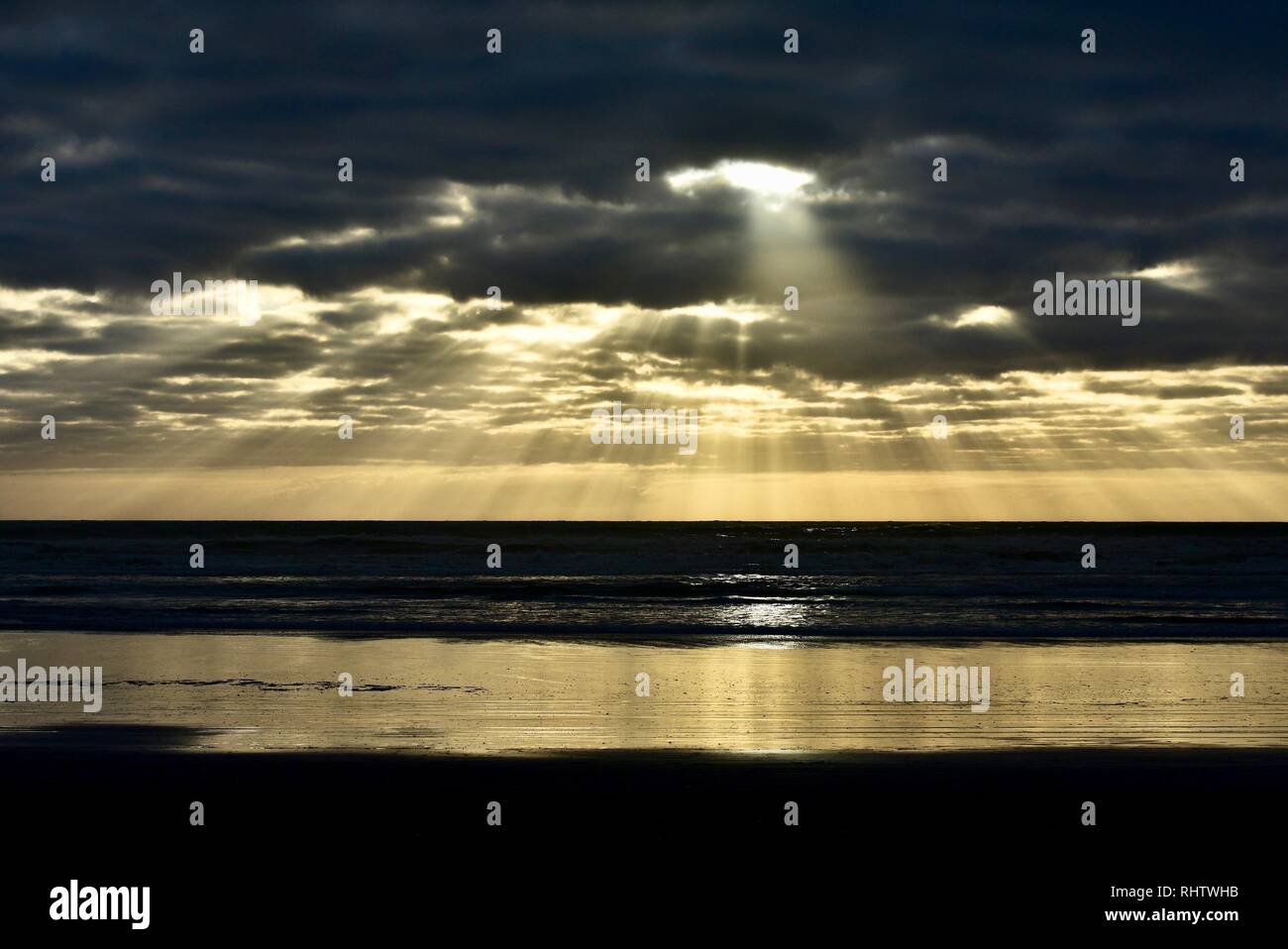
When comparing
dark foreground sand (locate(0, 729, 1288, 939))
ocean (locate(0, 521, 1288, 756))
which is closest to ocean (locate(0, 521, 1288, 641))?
ocean (locate(0, 521, 1288, 756))

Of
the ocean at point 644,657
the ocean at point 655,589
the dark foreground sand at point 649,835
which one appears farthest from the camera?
the ocean at point 655,589

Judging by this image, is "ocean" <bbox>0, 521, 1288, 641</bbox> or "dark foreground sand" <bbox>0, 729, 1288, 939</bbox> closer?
"dark foreground sand" <bbox>0, 729, 1288, 939</bbox>

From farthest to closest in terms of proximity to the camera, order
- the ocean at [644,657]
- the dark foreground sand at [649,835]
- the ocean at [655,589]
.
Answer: the ocean at [655,589]
the ocean at [644,657]
the dark foreground sand at [649,835]

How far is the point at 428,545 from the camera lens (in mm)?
73812

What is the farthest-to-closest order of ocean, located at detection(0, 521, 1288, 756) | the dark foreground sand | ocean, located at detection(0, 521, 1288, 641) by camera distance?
ocean, located at detection(0, 521, 1288, 641) → ocean, located at detection(0, 521, 1288, 756) → the dark foreground sand

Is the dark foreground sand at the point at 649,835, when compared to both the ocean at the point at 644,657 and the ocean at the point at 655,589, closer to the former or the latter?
the ocean at the point at 644,657

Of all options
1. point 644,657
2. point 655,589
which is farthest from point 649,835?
point 655,589

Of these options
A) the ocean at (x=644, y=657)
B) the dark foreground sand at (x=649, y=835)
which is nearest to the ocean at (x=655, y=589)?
the ocean at (x=644, y=657)

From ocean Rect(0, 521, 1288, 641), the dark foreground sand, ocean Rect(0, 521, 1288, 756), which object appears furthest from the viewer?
ocean Rect(0, 521, 1288, 641)

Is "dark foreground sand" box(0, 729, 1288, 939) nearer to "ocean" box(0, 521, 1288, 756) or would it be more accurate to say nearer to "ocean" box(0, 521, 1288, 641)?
"ocean" box(0, 521, 1288, 756)

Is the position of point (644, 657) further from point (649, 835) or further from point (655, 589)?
point (655, 589)
